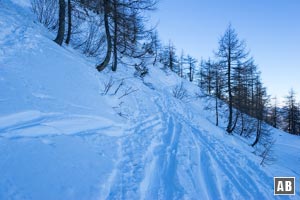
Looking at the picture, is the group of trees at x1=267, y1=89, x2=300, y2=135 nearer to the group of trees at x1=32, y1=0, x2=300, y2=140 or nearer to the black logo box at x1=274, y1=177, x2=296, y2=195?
the group of trees at x1=32, y1=0, x2=300, y2=140

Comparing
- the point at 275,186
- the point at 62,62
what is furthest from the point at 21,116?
the point at 275,186

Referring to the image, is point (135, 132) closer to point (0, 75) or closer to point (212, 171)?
point (212, 171)

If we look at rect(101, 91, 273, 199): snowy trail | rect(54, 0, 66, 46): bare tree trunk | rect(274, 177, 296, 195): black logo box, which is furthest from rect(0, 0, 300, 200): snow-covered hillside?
rect(54, 0, 66, 46): bare tree trunk

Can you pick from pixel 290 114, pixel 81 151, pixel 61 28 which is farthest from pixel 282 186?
pixel 290 114

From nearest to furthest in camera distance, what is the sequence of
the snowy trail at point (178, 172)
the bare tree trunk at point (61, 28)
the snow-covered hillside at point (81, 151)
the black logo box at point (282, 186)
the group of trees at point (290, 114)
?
the snow-covered hillside at point (81, 151), the snowy trail at point (178, 172), the black logo box at point (282, 186), the bare tree trunk at point (61, 28), the group of trees at point (290, 114)

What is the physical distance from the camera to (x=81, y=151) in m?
3.33

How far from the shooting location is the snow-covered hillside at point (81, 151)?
8.29 ft

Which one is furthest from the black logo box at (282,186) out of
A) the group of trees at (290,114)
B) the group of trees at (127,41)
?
the group of trees at (290,114)

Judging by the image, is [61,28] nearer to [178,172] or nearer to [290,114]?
[178,172]

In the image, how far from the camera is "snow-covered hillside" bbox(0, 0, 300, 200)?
2.53 metres

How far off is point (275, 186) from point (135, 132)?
12.8 feet

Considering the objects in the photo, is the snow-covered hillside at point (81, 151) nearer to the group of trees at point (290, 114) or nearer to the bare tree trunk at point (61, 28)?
the bare tree trunk at point (61, 28)

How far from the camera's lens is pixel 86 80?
22.6 ft

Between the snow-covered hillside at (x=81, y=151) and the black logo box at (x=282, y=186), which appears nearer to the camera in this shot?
the snow-covered hillside at (x=81, y=151)
